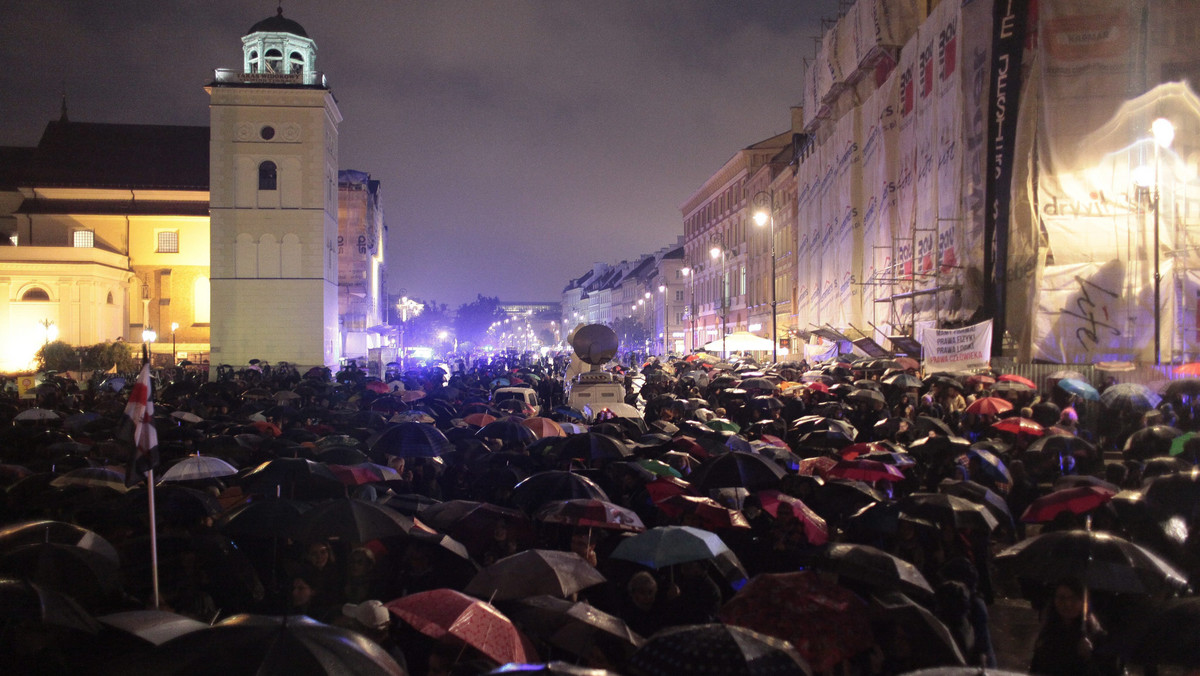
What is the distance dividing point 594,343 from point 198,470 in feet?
55.2

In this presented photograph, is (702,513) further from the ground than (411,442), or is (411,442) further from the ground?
(411,442)

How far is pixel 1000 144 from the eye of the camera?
81.9 feet

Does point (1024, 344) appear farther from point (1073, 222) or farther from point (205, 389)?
point (205, 389)

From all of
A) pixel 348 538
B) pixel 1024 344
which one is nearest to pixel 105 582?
pixel 348 538

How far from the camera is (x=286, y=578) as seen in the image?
288 inches

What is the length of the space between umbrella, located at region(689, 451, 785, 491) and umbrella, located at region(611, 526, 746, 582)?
6.91ft

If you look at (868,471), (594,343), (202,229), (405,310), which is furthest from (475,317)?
(868,471)

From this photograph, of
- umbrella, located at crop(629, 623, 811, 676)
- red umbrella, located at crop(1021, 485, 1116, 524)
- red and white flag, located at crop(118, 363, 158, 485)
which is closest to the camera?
umbrella, located at crop(629, 623, 811, 676)

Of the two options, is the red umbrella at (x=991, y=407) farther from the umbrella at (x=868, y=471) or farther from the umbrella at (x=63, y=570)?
the umbrella at (x=63, y=570)

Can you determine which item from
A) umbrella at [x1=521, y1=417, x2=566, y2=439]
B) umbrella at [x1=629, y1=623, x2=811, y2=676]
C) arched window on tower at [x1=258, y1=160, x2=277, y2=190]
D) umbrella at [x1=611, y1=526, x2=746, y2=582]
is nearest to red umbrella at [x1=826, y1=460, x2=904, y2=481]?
umbrella at [x1=611, y1=526, x2=746, y2=582]

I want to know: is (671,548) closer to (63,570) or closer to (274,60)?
(63,570)

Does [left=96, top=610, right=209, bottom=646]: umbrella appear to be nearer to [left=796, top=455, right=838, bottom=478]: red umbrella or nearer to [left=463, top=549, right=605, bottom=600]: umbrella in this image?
[left=463, top=549, right=605, bottom=600]: umbrella

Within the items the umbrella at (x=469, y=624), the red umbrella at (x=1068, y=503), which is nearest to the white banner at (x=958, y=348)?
the red umbrella at (x=1068, y=503)

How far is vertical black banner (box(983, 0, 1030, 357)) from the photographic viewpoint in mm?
24781
